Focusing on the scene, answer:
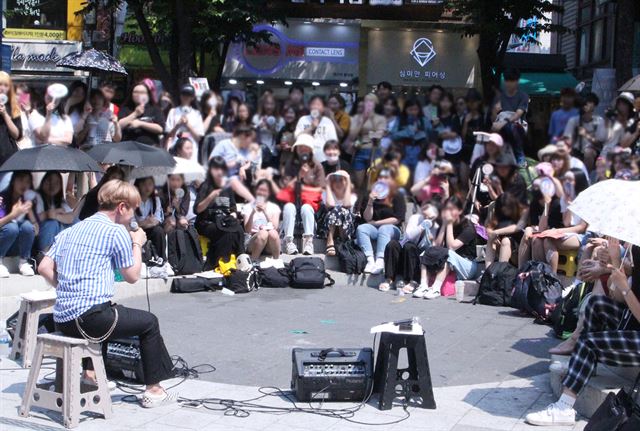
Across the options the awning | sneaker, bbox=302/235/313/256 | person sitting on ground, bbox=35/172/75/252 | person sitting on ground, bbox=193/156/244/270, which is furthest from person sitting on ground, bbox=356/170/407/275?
the awning

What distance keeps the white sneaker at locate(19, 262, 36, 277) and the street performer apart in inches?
174

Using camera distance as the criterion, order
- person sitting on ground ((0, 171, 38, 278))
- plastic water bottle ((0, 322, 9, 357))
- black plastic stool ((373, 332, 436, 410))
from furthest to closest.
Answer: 1. person sitting on ground ((0, 171, 38, 278))
2. plastic water bottle ((0, 322, 9, 357))
3. black plastic stool ((373, 332, 436, 410))

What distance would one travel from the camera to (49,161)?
929 cm

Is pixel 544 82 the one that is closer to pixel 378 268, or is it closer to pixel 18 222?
pixel 378 268

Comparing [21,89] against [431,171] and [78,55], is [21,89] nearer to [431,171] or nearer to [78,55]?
[78,55]

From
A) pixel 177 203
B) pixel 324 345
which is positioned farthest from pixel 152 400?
pixel 177 203

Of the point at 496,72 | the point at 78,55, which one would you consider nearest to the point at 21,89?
the point at 78,55

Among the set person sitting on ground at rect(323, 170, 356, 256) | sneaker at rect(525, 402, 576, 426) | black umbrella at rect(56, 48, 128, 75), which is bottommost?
sneaker at rect(525, 402, 576, 426)

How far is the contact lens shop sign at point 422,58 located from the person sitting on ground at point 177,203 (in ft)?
51.6

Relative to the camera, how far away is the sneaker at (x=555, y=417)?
19.1 ft

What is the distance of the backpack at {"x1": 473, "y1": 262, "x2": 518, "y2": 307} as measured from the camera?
1037cm

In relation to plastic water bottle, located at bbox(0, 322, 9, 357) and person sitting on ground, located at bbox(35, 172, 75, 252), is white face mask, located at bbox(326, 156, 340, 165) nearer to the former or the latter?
person sitting on ground, located at bbox(35, 172, 75, 252)

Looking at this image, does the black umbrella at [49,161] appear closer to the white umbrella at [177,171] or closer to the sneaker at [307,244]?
the white umbrella at [177,171]

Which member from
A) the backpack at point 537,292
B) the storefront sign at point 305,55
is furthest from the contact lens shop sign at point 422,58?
→ the backpack at point 537,292
